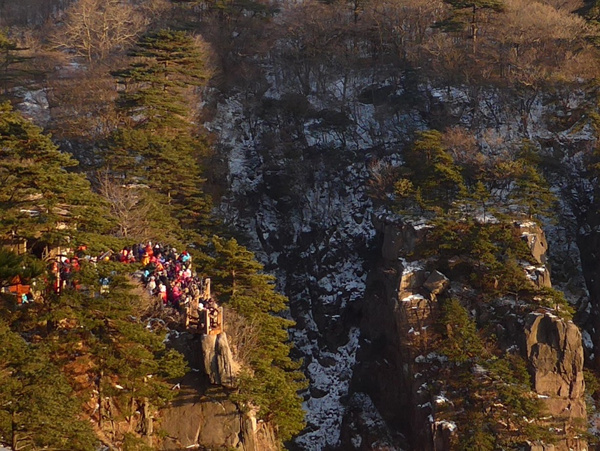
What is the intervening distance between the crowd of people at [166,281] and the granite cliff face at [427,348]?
9577 mm

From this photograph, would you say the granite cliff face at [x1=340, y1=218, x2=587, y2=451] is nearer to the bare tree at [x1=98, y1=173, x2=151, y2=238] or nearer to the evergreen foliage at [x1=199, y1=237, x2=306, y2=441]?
the evergreen foliage at [x1=199, y1=237, x2=306, y2=441]

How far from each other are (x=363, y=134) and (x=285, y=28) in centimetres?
1086

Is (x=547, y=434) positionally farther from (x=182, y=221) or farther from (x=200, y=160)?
(x=200, y=160)

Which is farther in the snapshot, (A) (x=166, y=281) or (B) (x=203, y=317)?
(A) (x=166, y=281)

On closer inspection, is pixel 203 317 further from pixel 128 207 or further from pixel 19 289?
pixel 128 207

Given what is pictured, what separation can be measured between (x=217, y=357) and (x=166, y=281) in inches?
109

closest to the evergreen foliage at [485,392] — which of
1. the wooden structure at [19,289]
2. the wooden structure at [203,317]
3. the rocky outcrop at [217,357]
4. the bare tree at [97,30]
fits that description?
the rocky outcrop at [217,357]

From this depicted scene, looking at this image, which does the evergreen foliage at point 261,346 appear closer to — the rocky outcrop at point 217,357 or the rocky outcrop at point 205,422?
the rocky outcrop at point 217,357

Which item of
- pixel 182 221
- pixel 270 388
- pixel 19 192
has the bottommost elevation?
pixel 270 388

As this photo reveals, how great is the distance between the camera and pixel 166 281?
20109 millimetres

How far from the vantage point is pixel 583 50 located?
39.4m

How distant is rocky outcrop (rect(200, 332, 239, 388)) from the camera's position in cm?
1908

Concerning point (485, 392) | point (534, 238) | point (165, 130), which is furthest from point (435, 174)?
point (165, 130)

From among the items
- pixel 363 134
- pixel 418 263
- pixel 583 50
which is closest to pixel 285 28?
pixel 363 134
